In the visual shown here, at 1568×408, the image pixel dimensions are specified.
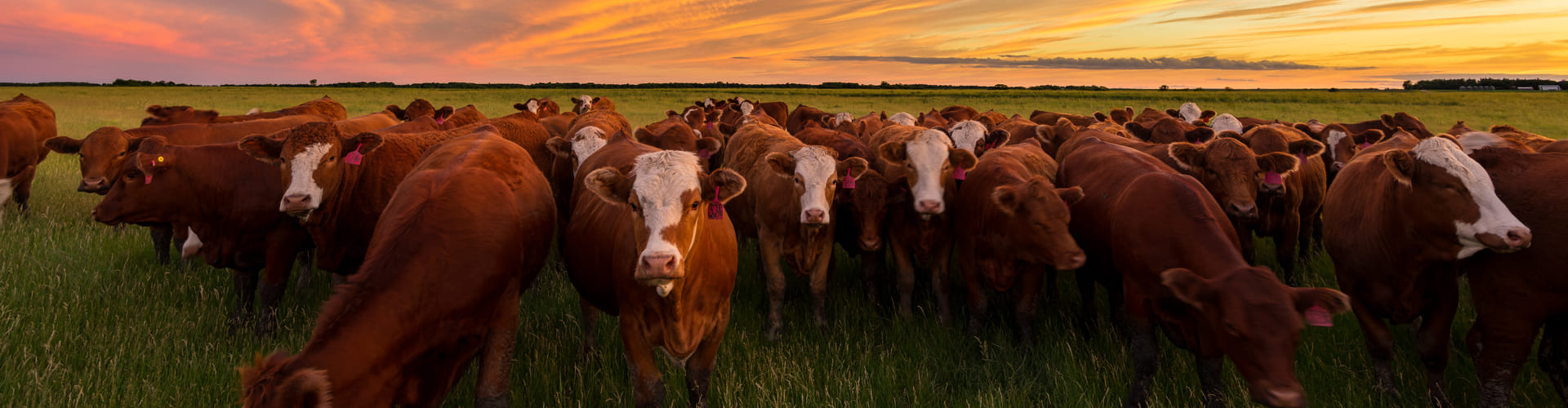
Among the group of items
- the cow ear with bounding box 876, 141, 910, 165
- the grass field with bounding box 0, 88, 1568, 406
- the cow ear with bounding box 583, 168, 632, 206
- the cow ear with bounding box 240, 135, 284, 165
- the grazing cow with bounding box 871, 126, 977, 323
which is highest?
the cow ear with bounding box 240, 135, 284, 165

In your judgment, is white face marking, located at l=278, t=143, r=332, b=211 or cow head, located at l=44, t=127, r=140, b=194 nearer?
white face marking, located at l=278, t=143, r=332, b=211

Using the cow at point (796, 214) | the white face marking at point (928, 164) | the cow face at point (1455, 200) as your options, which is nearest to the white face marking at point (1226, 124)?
the white face marking at point (928, 164)

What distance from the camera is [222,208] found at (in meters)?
6.07

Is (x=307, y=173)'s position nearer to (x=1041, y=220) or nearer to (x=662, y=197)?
(x=662, y=197)

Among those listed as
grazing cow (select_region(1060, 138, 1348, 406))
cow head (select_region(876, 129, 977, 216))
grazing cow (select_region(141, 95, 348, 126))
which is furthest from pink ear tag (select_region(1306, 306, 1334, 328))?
grazing cow (select_region(141, 95, 348, 126))

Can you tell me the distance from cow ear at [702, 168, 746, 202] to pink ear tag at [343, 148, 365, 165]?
3.43 metres

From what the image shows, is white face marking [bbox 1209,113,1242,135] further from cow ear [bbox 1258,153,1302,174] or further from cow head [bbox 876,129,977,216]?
cow head [bbox 876,129,977,216]

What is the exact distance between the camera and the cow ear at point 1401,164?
4.27m

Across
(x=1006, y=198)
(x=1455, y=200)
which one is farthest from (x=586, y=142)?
(x=1455, y=200)

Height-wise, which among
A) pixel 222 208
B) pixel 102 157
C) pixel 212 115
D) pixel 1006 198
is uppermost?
pixel 212 115

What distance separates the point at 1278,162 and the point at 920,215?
3050mm

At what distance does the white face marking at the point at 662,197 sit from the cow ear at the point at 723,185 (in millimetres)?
70

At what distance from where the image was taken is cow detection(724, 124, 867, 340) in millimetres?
5824

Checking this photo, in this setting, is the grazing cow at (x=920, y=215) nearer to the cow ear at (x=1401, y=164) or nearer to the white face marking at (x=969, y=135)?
the white face marking at (x=969, y=135)
